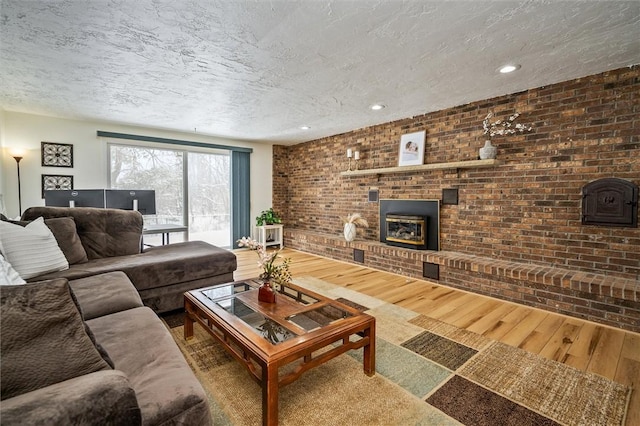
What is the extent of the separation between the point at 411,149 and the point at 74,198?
13.9 feet

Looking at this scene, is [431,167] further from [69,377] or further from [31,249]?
[31,249]

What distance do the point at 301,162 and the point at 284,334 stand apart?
508 cm

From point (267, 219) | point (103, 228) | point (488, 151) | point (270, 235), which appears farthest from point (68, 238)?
point (488, 151)

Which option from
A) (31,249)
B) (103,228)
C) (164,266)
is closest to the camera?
(31,249)

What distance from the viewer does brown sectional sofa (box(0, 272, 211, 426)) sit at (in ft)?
2.30

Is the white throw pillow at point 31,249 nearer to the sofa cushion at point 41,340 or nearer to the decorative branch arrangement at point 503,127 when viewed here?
the sofa cushion at point 41,340

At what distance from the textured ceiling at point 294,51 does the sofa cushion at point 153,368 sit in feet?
5.95

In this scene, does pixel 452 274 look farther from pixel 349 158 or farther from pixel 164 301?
pixel 164 301

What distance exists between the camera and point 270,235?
6.44 meters

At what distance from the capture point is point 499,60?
248 cm

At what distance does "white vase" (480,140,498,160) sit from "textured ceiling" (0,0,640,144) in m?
0.56

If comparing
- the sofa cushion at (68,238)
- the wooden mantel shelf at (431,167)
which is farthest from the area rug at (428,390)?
the wooden mantel shelf at (431,167)

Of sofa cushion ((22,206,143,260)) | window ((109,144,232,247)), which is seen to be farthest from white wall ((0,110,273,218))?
sofa cushion ((22,206,143,260))

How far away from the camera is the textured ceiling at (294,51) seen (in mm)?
1828
